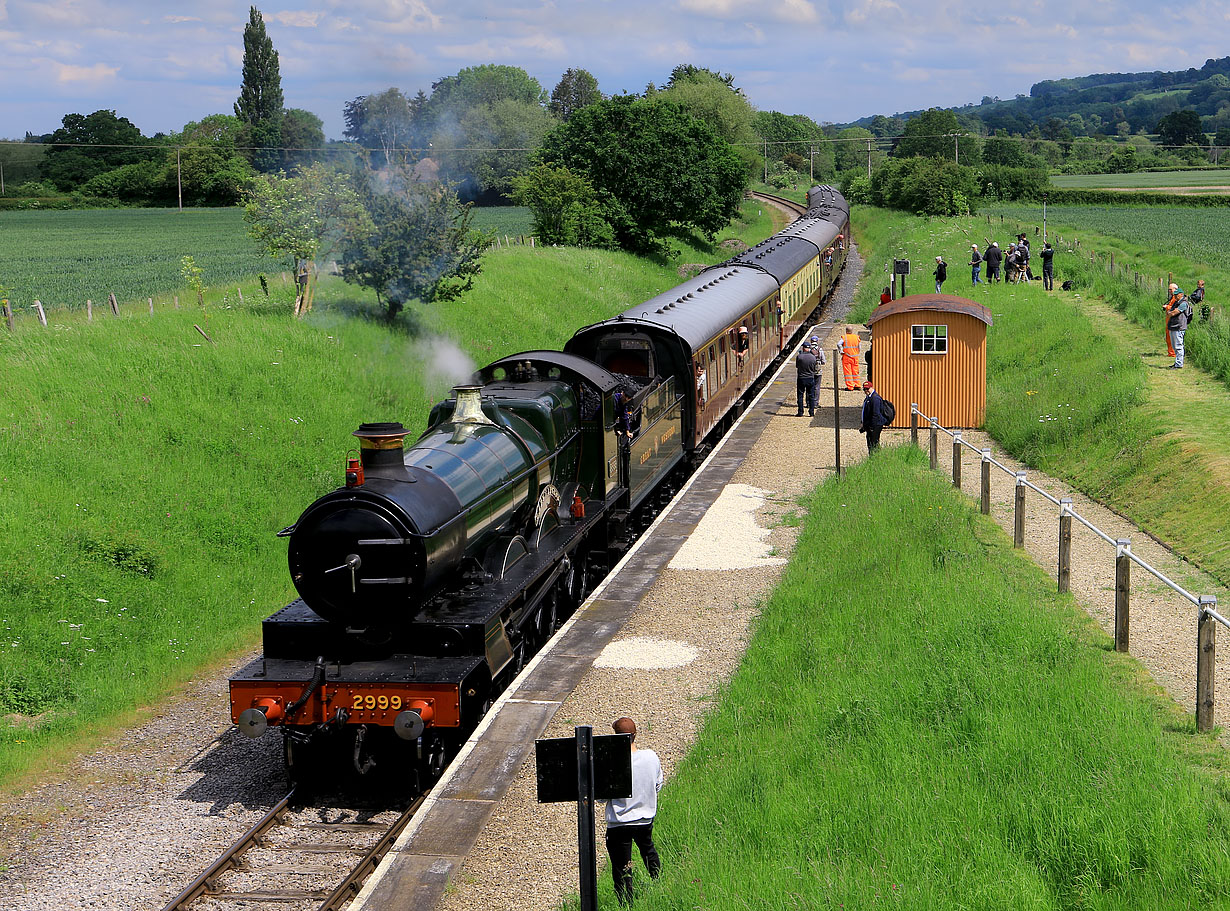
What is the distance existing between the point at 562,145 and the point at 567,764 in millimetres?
48504

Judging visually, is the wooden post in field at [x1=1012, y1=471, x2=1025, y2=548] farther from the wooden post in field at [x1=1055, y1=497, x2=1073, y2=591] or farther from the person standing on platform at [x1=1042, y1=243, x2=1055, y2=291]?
the person standing on platform at [x1=1042, y1=243, x2=1055, y2=291]

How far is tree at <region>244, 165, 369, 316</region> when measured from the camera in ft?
77.6

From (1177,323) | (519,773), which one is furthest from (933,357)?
(519,773)

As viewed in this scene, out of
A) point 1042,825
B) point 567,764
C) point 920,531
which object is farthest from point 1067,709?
point 920,531

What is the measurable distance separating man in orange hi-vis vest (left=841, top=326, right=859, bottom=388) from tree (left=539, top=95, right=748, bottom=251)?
24.2 m

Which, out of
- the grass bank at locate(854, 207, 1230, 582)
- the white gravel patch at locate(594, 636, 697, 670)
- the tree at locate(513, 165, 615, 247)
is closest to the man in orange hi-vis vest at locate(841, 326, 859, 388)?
the grass bank at locate(854, 207, 1230, 582)

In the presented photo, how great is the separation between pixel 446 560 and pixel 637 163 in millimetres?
42557

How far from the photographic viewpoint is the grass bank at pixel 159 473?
1277cm

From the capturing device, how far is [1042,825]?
697 centimetres

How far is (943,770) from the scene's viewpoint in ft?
26.1

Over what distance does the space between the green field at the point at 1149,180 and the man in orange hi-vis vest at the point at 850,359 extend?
88.1m

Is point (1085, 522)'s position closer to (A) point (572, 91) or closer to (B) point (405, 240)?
(B) point (405, 240)

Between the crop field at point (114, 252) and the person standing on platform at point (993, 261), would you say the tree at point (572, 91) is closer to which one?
the crop field at point (114, 252)

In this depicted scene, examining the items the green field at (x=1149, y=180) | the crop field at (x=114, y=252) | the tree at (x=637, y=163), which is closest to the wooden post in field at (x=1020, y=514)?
the crop field at (x=114, y=252)
